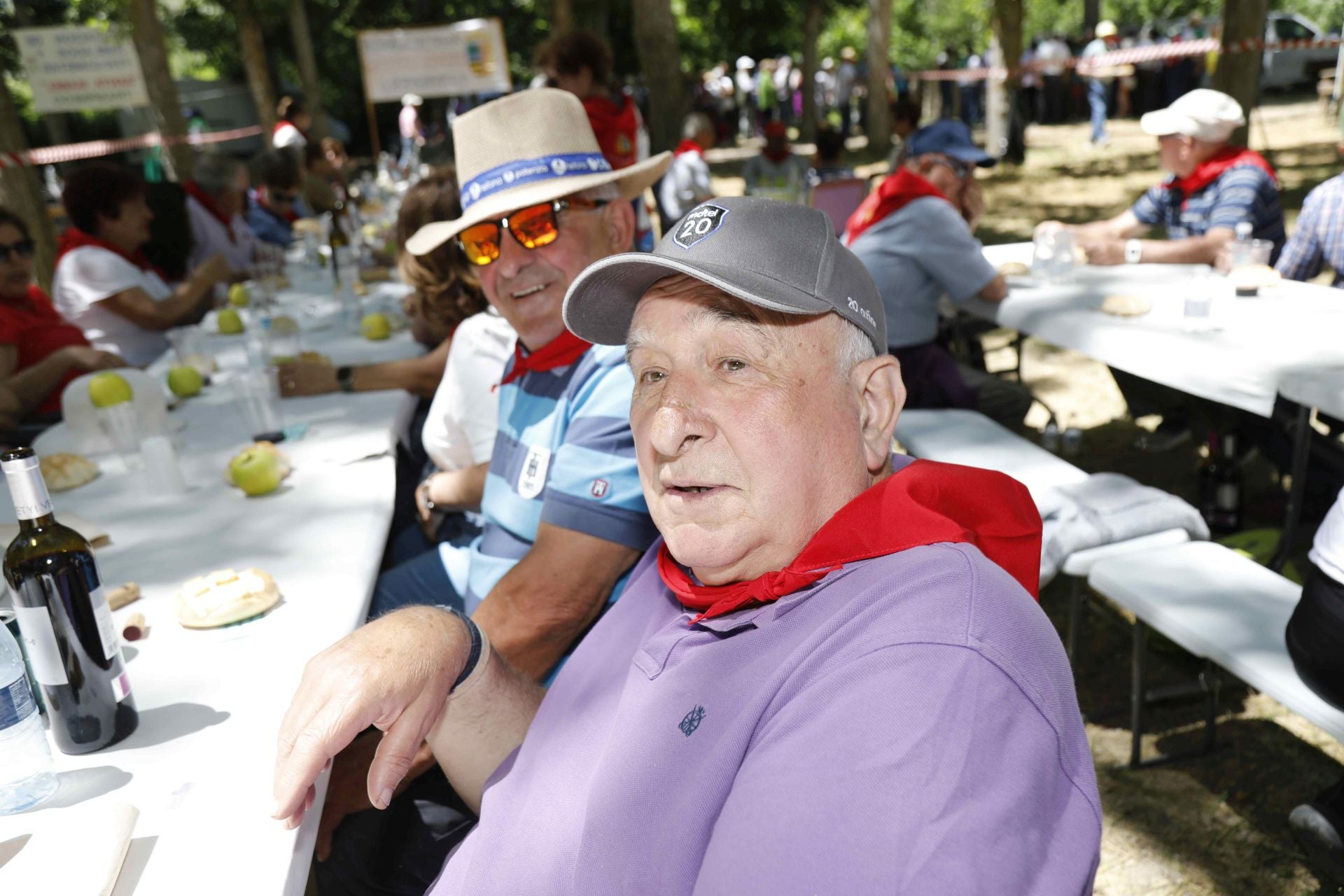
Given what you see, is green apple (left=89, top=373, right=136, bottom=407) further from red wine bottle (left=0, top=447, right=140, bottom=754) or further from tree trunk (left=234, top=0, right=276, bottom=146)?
tree trunk (left=234, top=0, right=276, bottom=146)

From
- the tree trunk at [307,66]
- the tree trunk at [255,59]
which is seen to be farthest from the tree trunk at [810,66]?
the tree trunk at [255,59]

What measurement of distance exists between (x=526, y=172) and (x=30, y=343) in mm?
3228

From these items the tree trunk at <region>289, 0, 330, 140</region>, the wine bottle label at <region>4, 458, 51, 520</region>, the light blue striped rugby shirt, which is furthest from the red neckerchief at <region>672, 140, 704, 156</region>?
the tree trunk at <region>289, 0, 330, 140</region>

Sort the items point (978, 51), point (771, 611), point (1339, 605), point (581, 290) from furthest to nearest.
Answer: point (978, 51) → point (1339, 605) → point (581, 290) → point (771, 611)

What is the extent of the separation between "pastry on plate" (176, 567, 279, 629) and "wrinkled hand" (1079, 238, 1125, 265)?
13.5 ft

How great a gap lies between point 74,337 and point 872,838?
4790mm

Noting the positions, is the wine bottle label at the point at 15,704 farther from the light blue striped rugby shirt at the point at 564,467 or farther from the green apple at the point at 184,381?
Answer: the green apple at the point at 184,381

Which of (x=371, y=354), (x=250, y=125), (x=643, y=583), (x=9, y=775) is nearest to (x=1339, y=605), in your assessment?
(x=643, y=583)

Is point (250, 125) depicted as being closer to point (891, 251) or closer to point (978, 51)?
point (978, 51)

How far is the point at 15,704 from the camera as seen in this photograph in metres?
1.32

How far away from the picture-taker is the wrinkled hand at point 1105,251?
467 centimetres

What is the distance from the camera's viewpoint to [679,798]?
3.53ft

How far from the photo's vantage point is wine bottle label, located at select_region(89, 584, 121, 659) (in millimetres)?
1420

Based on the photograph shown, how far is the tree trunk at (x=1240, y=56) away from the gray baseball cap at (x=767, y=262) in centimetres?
833
